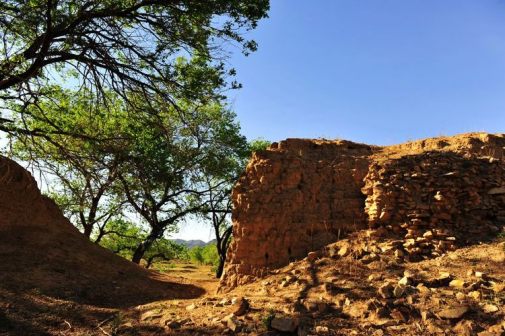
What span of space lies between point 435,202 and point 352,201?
1736 millimetres

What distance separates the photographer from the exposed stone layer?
24.0 ft

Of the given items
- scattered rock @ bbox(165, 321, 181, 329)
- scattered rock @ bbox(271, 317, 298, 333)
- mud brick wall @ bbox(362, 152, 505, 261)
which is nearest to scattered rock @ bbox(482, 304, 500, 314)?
mud brick wall @ bbox(362, 152, 505, 261)

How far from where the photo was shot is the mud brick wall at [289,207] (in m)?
7.79

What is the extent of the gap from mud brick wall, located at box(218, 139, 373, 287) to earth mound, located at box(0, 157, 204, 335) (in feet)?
8.59

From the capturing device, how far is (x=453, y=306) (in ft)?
15.7

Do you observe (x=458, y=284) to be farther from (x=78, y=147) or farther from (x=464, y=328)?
(x=78, y=147)

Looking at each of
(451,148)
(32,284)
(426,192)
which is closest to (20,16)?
(32,284)

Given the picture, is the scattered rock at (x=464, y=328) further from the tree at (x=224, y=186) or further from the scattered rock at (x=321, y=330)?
the tree at (x=224, y=186)

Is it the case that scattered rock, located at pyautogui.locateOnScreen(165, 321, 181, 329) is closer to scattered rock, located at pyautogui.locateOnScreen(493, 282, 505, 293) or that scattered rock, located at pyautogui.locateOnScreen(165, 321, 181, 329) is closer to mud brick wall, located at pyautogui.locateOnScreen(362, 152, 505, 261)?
mud brick wall, located at pyautogui.locateOnScreen(362, 152, 505, 261)

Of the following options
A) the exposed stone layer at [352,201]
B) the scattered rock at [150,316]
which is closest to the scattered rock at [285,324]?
the scattered rock at [150,316]

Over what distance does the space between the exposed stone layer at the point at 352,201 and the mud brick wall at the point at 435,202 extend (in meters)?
0.02

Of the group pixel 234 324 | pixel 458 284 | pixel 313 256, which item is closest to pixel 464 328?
pixel 458 284

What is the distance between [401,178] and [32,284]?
8417 millimetres

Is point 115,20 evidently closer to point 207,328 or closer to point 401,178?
point 207,328
